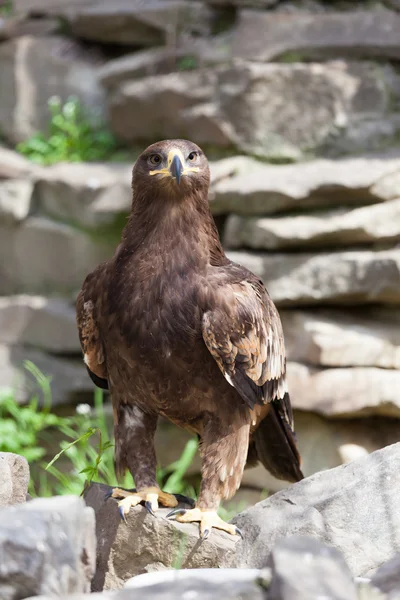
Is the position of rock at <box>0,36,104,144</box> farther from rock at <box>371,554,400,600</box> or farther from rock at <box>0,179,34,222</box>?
rock at <box>371,554,400,600</box>

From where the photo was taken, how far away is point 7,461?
2.66m

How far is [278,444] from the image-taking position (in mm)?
3684

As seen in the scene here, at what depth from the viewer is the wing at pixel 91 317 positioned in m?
3.23

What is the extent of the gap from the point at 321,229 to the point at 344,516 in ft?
8.92

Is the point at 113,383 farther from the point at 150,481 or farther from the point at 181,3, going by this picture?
the point at 181,3

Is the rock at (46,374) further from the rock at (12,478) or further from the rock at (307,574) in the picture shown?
the rock at (307,574)

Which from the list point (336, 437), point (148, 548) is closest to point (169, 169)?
point (148, 548)

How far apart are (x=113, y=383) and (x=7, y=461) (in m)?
0.67

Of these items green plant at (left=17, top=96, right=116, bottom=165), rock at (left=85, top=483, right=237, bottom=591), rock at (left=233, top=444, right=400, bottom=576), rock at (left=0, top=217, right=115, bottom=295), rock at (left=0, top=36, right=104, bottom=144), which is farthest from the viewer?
rock at (left=0, top=36, right=104, bottom=144)

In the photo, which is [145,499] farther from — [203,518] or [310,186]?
[310,186]

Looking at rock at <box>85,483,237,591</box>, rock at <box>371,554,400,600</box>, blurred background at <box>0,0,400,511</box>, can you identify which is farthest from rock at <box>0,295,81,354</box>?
rock at <box>371,554,400,600</box>

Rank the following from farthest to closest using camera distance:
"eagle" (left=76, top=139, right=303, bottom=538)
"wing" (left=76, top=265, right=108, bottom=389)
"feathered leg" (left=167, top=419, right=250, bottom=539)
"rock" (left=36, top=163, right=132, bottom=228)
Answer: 1. "rock" (left=36, top=163, right=132, bottom=228)
2. "wing" (left=76, top=265, right=108, bottom=389)
3. "feathered leg" (left=167, top=419, right=250, bottom=539)
4. "eagle" (left=76, top=139, right=303, bottom=538)

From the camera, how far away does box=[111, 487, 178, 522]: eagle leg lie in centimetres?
303

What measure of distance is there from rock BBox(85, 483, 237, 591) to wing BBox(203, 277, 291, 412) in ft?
→ 1.72
